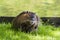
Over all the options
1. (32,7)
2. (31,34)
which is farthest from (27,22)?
(32,7)

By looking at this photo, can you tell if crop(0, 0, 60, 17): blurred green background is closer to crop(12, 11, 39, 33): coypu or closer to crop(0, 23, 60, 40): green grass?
crop(0, 23, 60, 40): green grass

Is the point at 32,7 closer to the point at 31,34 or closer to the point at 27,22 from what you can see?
the point at 27,22

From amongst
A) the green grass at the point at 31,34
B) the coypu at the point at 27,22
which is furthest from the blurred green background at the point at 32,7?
the coypu at the point at 27,22

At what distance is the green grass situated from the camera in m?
3.82

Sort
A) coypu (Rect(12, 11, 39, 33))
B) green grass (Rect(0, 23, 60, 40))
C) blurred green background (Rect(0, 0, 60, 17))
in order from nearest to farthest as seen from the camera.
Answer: green grass (Rect(0, 23, 60, 40)) → coypu (Rect(12, 11, 39, 33)) → blurred green background (Rect(0, 0, 60, 17))

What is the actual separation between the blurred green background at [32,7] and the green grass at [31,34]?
0.53 meters

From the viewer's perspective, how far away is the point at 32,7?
512 centimetres

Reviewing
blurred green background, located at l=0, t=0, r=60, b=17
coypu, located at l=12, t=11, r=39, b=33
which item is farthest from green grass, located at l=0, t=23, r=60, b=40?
blurred green background, located at l=0, t=0, r=60, b=17

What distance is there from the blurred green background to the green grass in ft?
1.73

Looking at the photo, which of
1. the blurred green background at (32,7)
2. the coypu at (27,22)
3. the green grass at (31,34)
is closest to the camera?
the green grass at (31,34)

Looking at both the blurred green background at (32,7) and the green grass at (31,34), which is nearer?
the green grass at (31,34)

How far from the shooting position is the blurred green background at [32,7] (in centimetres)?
505

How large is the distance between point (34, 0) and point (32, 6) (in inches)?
5.8

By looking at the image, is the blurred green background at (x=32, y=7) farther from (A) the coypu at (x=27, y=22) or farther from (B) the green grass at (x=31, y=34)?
(A) the coypu at (x=27, y=22)
